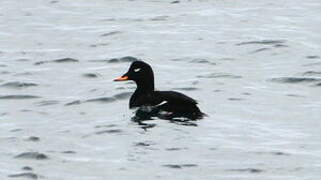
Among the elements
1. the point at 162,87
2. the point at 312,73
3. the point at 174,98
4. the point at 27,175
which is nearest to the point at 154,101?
the point at 174,98

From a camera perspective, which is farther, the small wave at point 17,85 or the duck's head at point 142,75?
the small wave at point 17,85

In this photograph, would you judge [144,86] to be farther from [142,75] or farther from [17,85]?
[17,85]

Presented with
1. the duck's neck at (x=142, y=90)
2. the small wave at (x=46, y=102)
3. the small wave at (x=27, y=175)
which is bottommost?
the small wave at (x=46, y=102)

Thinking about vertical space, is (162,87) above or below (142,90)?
below

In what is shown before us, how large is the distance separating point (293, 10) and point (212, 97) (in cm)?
880

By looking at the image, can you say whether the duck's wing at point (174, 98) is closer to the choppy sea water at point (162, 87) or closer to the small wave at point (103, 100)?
the choppy sea water at point (162, 87)

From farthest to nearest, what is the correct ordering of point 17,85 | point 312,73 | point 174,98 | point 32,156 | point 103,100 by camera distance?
point 312,73 < point 17,85 < point 103,100 < point 174,98 < point 32,156

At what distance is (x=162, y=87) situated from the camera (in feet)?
63.8

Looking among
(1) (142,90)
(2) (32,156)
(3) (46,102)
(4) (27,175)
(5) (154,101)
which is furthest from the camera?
(3) (46,102)

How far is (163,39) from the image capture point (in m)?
23.5

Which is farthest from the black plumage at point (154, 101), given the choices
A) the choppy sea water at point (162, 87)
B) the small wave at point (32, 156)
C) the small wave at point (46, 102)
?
the small wave at point (32, 156)

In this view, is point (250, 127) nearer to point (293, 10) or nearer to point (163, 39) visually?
point (163, 39)

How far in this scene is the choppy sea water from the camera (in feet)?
45.3

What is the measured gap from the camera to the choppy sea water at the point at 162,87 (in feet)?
45.3
